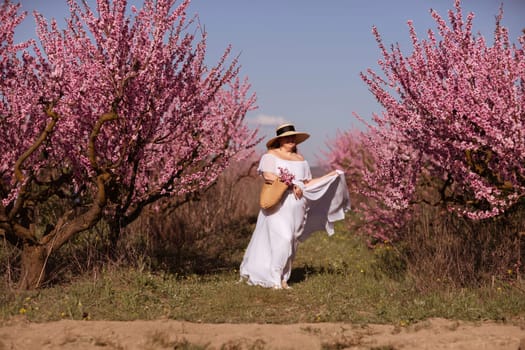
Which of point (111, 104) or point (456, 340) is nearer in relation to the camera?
point (456, 340)

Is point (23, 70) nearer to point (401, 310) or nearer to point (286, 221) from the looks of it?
point (286, 221)

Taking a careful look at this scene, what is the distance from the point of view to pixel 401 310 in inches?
238

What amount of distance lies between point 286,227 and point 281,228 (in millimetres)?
63

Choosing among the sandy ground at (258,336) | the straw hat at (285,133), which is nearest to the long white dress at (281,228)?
the straw hat at (285,133)

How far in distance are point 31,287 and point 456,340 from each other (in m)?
4.70

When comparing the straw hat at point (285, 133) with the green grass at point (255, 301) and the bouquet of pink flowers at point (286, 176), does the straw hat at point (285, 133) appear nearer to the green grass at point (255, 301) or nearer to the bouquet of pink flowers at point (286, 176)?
the bouquet of pink flowers at point (286, 176)

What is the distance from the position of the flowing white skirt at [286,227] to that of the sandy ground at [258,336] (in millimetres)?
1957

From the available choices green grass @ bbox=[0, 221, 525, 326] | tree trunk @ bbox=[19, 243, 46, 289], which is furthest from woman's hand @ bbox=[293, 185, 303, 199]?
tree trunk @ bbox=[19, 243, 46, 289]

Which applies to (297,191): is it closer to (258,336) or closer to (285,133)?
(285,133)

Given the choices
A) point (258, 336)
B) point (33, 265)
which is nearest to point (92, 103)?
point (33, 265)

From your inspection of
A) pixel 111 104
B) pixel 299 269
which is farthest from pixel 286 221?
pixel 111 104

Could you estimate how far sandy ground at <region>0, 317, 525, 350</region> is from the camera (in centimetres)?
505

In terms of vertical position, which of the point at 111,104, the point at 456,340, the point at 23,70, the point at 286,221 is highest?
the point at 23,70

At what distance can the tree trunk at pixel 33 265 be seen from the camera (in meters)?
7.03
